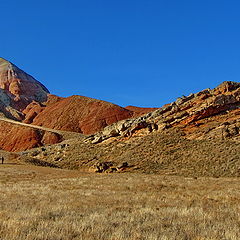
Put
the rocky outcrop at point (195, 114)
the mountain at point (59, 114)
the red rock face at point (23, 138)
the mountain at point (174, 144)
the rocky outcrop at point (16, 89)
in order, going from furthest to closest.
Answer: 1. the rocky outcrop at point (16, 89)
2. the mountain at point (59, 114)
3. the red rock face at point (23, 138)
4. the rocky outcrop at point (195, 114)
5. the mountain at point (174, 144)

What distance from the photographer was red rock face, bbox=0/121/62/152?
246ft

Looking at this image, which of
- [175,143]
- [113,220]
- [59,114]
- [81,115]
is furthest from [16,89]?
[113,220]

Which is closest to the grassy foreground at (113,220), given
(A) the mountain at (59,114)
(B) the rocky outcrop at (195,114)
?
(B) the rocky outcrop at (195,114)

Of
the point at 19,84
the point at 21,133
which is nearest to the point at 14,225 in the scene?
the point at 21,133

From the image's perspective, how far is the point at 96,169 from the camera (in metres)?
35.6

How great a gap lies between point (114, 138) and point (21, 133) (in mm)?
40771

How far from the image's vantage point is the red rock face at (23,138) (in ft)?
246

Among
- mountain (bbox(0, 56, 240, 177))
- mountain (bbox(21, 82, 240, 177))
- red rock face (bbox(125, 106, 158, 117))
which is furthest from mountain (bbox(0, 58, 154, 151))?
mountain (bbox(21, 82, 240, 177))

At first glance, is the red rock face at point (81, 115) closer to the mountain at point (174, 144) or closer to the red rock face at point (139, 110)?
the red rock face at point (139, 110)

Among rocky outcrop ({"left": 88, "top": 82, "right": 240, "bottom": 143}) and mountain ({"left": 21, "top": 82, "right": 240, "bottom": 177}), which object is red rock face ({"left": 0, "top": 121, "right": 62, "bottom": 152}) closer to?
mountain ({"left": 21, "top": 82, "right": 240, "bottom": 177})

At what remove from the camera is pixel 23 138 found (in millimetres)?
76938

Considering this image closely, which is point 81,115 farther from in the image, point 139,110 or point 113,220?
point 113,220

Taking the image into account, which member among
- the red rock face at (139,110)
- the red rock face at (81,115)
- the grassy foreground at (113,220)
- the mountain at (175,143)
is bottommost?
the grassy foreground at (113,220)

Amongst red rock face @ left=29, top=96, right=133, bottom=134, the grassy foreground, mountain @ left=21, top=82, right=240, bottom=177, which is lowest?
the grassy foreground
